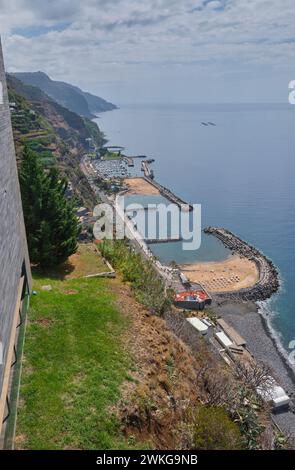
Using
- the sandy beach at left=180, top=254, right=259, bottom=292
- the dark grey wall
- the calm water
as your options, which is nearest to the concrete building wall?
the dark grey wall

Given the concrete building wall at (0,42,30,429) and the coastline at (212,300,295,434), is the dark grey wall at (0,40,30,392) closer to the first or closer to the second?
the concrete building wall at (0,42,30,429)

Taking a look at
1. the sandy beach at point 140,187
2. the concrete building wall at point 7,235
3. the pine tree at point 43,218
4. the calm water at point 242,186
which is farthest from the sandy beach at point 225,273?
the sandy beach at point 140,187

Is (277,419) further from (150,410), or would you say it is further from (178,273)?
(178,273)

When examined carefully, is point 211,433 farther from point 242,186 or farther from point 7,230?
point 242,186

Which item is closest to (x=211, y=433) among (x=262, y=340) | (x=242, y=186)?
(x=262, y=340)

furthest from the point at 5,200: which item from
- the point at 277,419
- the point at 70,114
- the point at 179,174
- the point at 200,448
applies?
the point at 70,114

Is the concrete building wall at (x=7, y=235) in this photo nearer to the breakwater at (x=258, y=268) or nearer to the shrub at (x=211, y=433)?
the shrub at (x=211, y=433)
